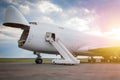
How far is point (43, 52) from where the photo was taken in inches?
1161

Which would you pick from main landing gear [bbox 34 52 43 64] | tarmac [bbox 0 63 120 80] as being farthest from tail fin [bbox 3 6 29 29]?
tarmac [bbox 0 63 120 80]

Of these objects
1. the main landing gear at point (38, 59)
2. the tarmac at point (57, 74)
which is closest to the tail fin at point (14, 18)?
the main landing gear at point (38, 59)

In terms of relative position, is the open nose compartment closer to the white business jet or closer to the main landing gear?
the white business jet

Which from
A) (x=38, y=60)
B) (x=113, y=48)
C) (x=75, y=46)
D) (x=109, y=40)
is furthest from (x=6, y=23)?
(x=109, y=40)

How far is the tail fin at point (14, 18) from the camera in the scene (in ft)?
84.4

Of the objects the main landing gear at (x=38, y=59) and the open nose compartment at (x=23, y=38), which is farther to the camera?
the main landing gear at (x=38, y=59)

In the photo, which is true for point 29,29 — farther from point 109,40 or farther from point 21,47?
point 109,40

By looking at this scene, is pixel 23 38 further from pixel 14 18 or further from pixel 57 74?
pixel 57 74

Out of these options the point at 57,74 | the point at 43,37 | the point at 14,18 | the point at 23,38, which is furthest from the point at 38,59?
the point at 57,74

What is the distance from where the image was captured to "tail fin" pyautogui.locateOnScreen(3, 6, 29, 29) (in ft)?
84.4

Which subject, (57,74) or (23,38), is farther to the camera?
(23,38)

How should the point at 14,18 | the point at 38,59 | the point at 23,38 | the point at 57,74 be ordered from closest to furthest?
the point at 57,74, the point at 14,18, the point at 38,59, the point at 23,38

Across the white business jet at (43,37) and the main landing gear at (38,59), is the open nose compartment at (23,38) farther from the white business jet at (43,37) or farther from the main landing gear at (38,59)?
the main landing gear at (38,59)

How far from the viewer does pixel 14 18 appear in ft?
84.5
